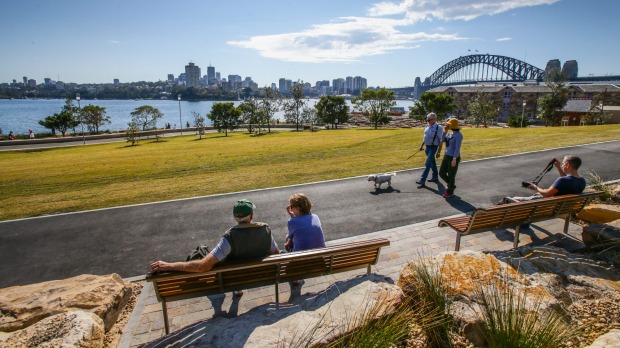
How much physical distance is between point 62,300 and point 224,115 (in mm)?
59593

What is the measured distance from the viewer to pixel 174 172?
16.0 m

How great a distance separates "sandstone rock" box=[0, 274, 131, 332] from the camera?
13.4 feet

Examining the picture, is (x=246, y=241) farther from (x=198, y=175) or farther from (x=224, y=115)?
(x=224, y=115)

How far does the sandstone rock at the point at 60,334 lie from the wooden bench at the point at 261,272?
72 centimetres

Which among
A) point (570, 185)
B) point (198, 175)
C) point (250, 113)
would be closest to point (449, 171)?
point (570, 185)

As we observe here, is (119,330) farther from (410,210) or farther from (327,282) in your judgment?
(410,210)

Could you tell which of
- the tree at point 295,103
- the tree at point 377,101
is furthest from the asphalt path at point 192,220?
the tree at point 377,101

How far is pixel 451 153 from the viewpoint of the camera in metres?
9.24

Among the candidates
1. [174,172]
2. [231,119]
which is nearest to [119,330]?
[174,172]

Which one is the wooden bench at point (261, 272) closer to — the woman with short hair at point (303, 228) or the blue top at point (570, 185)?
the woman with short hair at point (303, 228)

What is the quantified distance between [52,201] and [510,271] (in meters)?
12.9

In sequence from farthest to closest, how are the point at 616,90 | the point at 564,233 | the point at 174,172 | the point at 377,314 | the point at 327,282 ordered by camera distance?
the point at 616,90 < the point at 174,172 < the point at 564,233 < the point at 327,282 < the point at 377,314

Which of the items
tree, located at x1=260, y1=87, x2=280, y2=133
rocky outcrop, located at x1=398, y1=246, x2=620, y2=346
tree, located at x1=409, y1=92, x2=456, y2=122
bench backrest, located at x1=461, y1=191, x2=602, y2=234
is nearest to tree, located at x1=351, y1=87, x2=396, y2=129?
tree, located at x1=409, y1=92, x2=456, y2=122

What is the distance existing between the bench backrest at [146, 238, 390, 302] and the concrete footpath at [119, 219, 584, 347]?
0.44m
